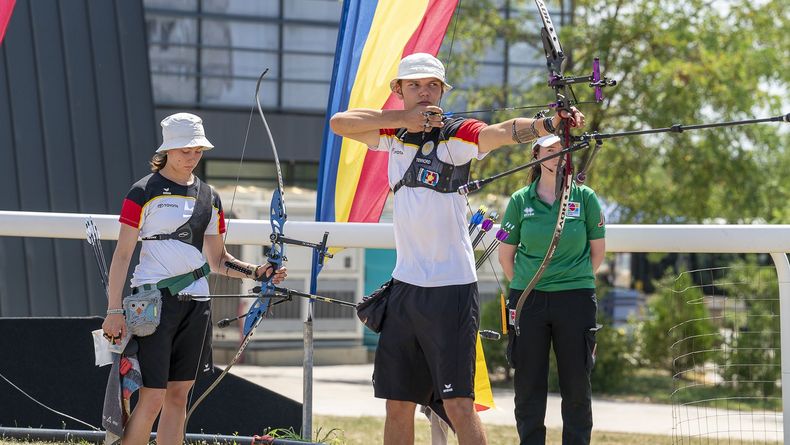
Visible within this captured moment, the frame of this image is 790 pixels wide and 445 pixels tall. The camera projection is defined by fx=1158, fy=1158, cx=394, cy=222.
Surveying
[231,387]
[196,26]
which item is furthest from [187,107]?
[231,387]

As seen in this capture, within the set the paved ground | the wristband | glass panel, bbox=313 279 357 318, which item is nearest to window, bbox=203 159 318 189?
glass panel, bbox=313 279 357 318

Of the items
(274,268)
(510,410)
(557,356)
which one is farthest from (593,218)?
(510,410)

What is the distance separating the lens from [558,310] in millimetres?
5090

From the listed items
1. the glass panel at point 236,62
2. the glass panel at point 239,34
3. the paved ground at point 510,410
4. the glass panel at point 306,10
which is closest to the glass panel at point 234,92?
the glass panel at point 236,62

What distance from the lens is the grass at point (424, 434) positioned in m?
7.25

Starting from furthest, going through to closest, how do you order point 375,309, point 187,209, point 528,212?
point 528,212, point 187,209, point 375,309

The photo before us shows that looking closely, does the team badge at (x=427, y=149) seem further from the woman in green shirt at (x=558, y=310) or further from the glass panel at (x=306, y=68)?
the glass panel at (x=306, y=68)

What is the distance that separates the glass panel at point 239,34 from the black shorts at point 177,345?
16026mm

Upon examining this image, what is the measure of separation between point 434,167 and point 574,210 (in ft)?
3.42

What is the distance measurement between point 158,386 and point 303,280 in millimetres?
9951

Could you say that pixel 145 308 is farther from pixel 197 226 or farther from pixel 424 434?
pixel 424 434

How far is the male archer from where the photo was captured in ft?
14.2

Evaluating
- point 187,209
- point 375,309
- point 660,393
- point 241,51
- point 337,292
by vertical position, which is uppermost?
point 241,51

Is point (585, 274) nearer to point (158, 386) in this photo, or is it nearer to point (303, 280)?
point (158, 386)
